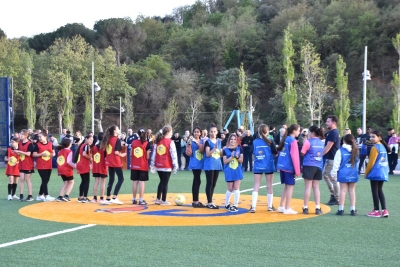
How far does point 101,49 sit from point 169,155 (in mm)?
64637

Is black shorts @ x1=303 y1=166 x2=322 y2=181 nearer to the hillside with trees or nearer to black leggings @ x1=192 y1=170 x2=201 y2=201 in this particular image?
black leggings @ x1=192 y1=170 x2=201 y2=201

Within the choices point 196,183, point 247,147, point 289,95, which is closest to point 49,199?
point 196,183

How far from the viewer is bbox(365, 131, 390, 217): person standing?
9914 millimetres

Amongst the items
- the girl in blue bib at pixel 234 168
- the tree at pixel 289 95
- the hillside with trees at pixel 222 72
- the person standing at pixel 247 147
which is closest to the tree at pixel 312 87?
the hillside with trees at pixel 222 72

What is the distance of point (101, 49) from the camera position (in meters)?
73.8

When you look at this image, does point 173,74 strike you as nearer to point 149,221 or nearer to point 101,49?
point 101,49

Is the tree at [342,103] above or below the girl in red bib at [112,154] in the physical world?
above

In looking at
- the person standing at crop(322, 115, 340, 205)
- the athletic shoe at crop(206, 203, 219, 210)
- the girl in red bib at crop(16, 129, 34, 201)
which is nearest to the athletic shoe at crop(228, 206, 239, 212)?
the athletic shoe at crop(206, 203, 219, 210)

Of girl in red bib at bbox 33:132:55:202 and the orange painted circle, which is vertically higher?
girl in red bib at bbox 33:132:55:202

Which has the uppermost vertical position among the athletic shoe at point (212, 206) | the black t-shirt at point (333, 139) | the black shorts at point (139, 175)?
the black t-shirt at point (333, 139)

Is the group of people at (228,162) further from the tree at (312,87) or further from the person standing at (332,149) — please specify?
the tree at (312,87)

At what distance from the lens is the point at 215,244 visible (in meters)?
7.36

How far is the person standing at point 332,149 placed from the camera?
11.0 metres

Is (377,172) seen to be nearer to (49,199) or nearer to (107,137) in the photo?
(107,137)
